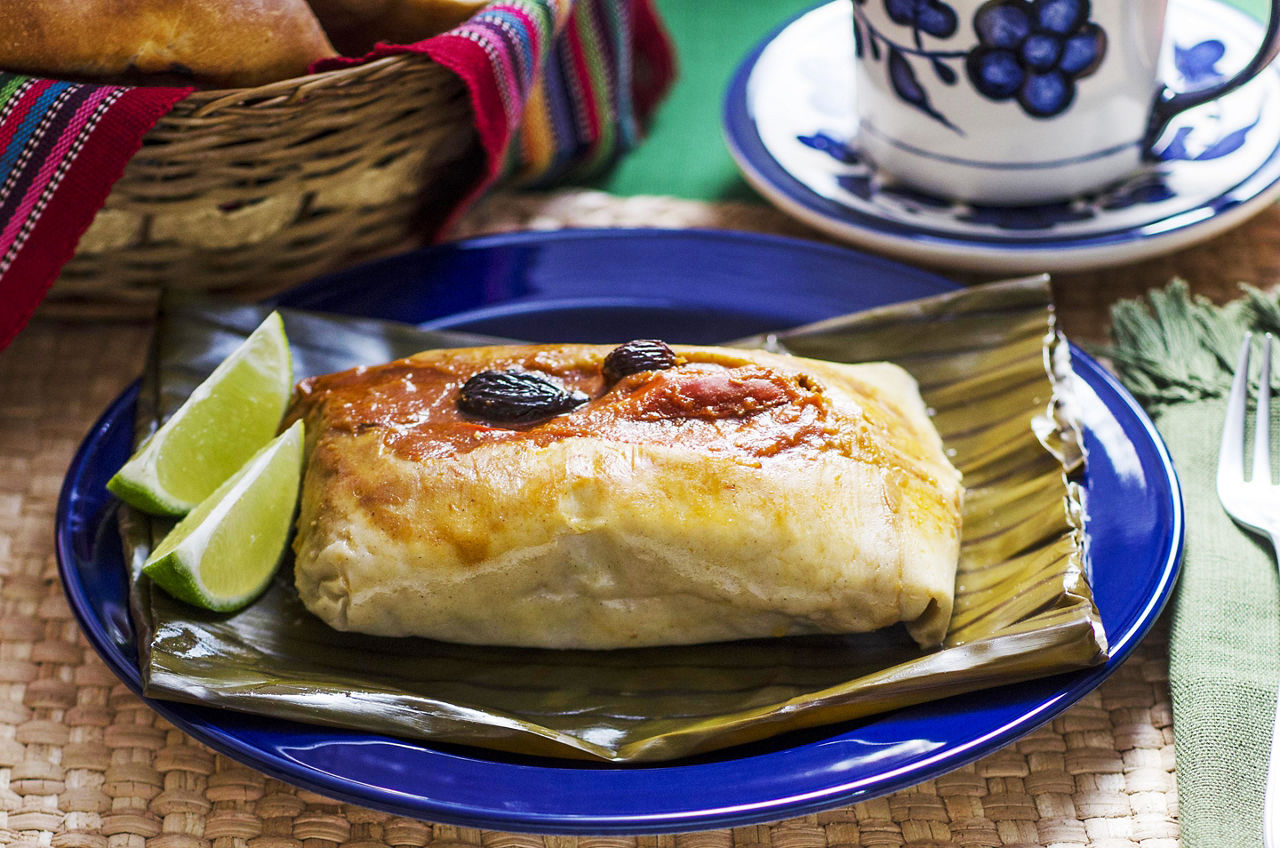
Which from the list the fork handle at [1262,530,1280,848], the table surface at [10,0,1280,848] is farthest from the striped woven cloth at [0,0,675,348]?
the fork handle at [1262,530,1280,848]

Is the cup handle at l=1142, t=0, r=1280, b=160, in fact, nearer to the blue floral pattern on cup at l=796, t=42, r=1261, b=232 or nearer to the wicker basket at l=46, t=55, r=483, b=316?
the blue floral pattern on cup at l=796, t=42, r=1261, b=232

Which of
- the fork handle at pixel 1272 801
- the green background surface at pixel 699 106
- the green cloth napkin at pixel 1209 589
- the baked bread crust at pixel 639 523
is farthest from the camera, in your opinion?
the green background surface at pixel 699 106

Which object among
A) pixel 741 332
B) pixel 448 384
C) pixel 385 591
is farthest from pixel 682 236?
pixel 385 591

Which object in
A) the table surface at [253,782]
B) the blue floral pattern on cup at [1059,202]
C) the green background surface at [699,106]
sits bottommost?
the table surface at [253,782]

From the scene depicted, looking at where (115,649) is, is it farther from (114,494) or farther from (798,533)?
(798,533)

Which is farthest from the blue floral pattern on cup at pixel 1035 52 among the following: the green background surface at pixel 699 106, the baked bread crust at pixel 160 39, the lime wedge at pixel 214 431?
the lime wedge at pixel 214 431

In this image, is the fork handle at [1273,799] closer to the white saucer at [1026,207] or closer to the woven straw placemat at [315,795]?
the woven straw placemat at [315,795]

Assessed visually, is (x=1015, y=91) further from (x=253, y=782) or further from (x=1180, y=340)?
(x=253, y=782)
